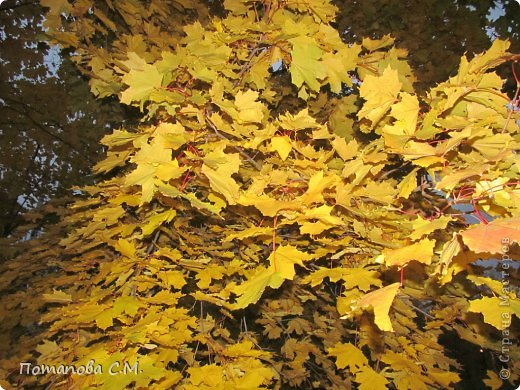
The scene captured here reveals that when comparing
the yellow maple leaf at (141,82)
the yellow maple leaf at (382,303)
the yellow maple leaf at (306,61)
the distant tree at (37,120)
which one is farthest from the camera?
the distant tree at (37,120)

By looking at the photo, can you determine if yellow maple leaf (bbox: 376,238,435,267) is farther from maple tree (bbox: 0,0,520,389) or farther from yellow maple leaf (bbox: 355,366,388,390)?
yellow maple leaf (bbox: 355,366,388,390)

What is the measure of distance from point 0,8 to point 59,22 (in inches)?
96.7

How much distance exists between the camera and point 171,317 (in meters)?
1.86

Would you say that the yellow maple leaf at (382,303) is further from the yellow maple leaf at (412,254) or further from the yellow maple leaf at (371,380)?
the yellow maple leaf at (371,380)

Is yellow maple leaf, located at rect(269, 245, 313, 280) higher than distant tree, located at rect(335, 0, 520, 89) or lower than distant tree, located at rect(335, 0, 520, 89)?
lower

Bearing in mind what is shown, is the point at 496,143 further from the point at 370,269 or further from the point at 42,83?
the point at 42,83

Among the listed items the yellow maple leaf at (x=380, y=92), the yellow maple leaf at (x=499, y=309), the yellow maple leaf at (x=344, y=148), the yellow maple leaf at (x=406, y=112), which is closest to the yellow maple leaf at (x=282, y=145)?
the yellow maple leaf at (x=344, y=148)

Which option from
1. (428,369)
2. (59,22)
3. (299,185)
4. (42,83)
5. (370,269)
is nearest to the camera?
(299,185)

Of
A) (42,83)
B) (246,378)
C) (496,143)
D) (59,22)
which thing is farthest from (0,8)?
(496,143)

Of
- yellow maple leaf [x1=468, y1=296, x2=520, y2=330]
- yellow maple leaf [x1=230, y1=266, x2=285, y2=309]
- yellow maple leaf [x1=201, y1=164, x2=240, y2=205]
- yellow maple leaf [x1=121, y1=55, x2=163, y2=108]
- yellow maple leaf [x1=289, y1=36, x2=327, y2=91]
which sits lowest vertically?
yellow maple leaf [x1=468, y1=296, x2=520, y2=330]

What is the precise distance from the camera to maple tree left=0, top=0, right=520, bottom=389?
45.7 inches

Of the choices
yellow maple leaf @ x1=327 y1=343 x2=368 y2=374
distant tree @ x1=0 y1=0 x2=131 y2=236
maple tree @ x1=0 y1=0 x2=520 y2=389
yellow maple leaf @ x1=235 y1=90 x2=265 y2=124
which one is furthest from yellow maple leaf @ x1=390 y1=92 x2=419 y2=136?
distant tree @ x1=0 y1=0 x2=131 y2=236

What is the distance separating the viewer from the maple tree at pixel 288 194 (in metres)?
1.16

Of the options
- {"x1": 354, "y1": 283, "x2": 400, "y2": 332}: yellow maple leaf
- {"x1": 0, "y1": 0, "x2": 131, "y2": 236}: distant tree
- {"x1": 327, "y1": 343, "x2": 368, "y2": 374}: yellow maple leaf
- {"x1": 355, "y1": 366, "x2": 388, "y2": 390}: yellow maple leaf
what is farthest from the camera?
{"x1": 0, "y1": 0, "x2": 131, "y2": 236}: distant tree
